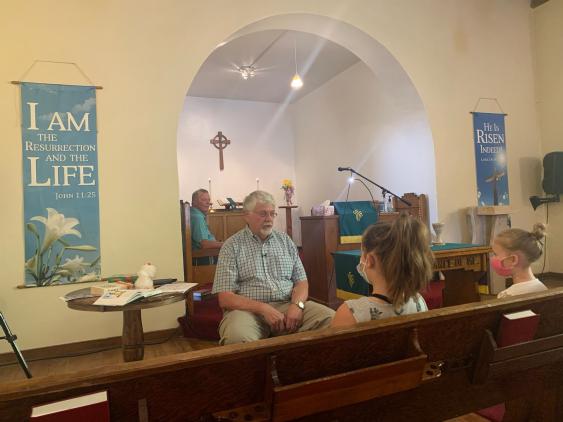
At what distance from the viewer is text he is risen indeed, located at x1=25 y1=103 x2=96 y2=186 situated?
3062 millimetres

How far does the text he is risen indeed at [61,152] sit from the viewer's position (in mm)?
3062

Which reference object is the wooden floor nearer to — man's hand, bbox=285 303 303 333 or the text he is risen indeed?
man's hand, bbox=285 303 303 333

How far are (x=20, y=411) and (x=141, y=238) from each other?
2694mm

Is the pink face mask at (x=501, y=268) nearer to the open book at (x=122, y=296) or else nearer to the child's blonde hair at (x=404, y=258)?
the child's blonde hair at (x=404, y=258)

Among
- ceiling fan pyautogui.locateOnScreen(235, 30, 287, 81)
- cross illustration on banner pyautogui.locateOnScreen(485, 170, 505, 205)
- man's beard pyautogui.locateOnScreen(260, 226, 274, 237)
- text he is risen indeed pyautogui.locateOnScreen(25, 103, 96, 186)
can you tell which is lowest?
man's beard pyautogui.locateOnScreen(260, 226, 274, 237)

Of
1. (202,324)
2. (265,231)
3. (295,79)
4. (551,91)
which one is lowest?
(202,324)

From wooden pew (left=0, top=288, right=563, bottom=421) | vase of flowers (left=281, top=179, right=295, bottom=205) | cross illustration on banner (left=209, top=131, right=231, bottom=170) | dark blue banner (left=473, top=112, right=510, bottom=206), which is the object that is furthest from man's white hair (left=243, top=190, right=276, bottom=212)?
cross illustration on banner (left=209, top=131, right=231, bottom=170)

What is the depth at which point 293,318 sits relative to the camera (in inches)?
84.3

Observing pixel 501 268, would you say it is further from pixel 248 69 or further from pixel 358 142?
pixel 248 69

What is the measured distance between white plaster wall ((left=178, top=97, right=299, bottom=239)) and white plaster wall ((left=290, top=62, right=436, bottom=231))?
400 mm

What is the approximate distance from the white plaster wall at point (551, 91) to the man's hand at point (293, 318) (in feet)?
14.1

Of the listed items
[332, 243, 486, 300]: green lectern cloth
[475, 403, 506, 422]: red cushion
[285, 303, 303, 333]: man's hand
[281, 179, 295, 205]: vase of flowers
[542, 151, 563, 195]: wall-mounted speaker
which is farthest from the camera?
[281, 179, 295, 205]: vase of flowers

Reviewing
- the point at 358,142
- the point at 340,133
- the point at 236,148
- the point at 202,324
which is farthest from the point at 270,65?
the point at 202,324

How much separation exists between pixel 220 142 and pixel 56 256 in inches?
206
